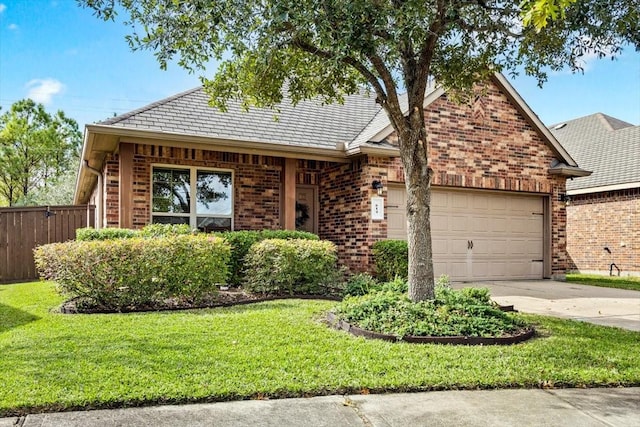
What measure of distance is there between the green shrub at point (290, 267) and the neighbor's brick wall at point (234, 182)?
285 cm

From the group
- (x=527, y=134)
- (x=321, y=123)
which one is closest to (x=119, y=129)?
(x=321, y=123)

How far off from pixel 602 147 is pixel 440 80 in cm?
1351

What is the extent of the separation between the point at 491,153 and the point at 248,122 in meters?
→ 5.87

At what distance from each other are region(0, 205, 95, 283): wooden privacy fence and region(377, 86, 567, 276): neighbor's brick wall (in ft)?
27.1

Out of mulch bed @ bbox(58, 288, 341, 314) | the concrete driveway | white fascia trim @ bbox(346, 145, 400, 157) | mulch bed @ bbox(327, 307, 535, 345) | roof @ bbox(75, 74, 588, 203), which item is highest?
roof @ bbox(75, 74, 588, 203)

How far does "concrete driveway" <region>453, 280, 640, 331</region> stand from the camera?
24.4 feet

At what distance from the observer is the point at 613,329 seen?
632 cm

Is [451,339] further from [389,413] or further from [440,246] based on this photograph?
[440,246]

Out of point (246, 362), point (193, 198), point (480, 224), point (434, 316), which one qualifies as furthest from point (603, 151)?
point (246, 362)

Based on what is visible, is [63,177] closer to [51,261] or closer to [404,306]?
[51,261]

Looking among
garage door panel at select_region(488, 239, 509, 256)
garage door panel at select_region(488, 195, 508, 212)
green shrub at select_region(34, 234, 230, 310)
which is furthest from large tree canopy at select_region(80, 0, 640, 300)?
garage door panel at select_region(488, 239, 509, 256)

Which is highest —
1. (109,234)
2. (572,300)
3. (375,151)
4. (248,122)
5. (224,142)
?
(248,122)

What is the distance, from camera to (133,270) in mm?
6992

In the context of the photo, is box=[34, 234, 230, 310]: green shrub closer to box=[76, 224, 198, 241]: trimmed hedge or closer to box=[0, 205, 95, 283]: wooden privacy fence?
box=[76, 224, 198, 241]: trimmed hedge
